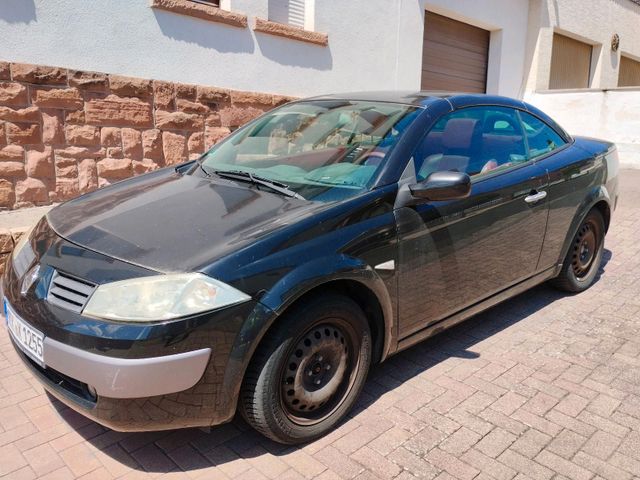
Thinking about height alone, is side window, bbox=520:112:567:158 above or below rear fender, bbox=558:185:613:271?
above

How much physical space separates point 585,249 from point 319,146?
2.66m

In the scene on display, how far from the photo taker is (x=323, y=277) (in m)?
2.57

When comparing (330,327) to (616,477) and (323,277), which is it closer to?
(323,277)

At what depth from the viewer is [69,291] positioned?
241cm

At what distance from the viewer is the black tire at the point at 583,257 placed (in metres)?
4.54

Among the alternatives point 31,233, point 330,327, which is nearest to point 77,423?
point 31,233

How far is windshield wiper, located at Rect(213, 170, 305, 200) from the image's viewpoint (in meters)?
2.94

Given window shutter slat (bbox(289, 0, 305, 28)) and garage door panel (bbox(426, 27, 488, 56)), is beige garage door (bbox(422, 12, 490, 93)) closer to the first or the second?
garage door panel (bbox(426, 27, 488, 56))

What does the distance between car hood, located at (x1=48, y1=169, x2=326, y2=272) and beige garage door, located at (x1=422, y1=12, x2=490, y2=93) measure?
7.80m

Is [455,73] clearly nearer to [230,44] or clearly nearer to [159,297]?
[230,44]

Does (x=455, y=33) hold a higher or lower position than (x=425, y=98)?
higher

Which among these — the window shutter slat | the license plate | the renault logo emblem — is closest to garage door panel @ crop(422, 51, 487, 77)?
the window shutter slat

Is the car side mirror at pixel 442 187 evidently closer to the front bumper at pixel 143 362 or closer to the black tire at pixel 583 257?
the front bumper at pixel 143 362

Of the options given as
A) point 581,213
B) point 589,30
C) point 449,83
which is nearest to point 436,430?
point 581,213
